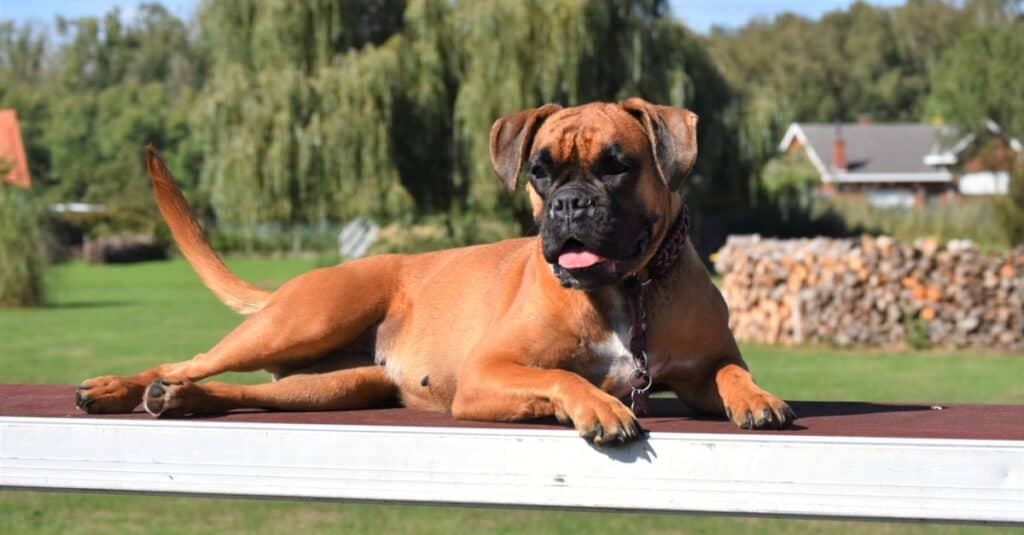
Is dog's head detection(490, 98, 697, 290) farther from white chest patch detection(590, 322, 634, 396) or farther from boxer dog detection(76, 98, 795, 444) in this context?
white chest patch detection(590, 322, 634, 396)

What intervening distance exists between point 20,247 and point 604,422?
23.6 meters

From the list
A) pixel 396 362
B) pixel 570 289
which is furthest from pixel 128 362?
pixel 570 289

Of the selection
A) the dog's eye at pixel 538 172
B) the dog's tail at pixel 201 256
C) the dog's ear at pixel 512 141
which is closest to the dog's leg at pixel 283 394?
the dog's tail at pixel 201 256

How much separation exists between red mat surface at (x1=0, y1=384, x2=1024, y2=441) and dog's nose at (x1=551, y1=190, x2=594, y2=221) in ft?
2.16

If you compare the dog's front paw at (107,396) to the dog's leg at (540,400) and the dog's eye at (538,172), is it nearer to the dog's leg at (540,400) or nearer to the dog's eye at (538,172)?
the dog's leg at (540,400)

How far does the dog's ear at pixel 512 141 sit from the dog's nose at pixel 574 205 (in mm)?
412

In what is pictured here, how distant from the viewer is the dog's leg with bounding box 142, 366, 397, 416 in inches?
168

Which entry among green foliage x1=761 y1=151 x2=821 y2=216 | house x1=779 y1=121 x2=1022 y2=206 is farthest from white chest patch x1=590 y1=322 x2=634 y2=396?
house x1=779 y1=121 x2=1022 y2=206

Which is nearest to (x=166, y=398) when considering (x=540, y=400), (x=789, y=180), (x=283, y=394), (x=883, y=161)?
(x=283, y=394)

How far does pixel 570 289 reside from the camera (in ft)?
13.8

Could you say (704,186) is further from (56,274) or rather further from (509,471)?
(509,471)

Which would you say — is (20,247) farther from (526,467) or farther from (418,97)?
(526,467)

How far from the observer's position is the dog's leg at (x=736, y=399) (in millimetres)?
3748

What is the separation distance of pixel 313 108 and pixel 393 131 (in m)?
1.69
